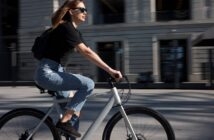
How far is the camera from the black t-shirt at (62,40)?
490 cm

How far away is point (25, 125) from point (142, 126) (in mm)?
1180

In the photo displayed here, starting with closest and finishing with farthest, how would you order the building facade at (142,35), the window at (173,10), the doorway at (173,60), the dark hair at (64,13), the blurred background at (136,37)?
the dark hair at (64,13), the doorway at (173,60), the blurred background at (136,37), the building facade at (142,35), the window at (173,10)

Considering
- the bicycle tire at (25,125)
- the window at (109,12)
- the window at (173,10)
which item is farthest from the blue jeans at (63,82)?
the window at (109,12)

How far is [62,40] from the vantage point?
4.95 metres

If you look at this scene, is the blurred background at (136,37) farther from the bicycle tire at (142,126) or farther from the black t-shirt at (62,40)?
the black t-shirt at (62,40)

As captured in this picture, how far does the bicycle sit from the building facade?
2523 centimetres

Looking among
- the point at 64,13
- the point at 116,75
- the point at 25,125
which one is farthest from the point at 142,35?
the point at 116,75

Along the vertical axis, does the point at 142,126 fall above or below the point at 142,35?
above

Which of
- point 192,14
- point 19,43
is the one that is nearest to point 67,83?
point 192,14

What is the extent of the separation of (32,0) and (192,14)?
12.1 m

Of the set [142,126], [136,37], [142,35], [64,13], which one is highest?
[64,13]

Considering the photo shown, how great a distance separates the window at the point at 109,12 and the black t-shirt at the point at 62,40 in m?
30.9

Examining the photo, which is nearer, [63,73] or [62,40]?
[62,40]

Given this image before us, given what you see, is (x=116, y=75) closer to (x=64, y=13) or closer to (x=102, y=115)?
(x=102, y=115)
